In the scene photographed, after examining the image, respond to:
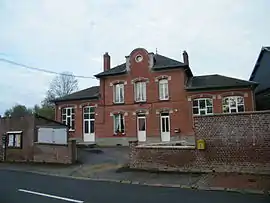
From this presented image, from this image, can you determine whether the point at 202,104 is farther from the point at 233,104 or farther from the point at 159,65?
the point at 159,65

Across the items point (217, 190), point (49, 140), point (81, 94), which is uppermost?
point (81, 94)

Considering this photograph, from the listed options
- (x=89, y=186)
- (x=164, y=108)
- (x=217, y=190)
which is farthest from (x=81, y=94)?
(x=217, y=190)

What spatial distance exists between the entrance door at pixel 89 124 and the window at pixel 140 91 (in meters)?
4.66

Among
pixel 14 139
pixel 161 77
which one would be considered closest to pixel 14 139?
pixel 14 139

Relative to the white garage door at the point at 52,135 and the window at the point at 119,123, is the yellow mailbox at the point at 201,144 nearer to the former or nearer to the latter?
the white garage door at the point at 52,135

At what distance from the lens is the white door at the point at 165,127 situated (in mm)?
26514

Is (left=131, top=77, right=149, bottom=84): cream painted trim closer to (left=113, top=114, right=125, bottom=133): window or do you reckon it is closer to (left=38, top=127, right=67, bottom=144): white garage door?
(left=113, top=114, right=125, bottom=133): window

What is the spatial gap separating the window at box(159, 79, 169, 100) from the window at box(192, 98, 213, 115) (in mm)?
2665

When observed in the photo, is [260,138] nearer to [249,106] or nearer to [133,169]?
[133,169]

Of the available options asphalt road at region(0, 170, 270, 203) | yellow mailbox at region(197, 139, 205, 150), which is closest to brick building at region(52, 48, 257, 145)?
yellow mailbox at region(197, 139, 205, 150)

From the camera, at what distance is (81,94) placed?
30844 mm

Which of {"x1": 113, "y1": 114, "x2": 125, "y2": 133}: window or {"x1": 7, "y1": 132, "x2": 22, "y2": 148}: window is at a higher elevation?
{"x1": 113, "y1": 114, "x2": 125, "y2": 133}: window

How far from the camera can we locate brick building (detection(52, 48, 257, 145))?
25641 mm

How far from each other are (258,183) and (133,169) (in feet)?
19.3
